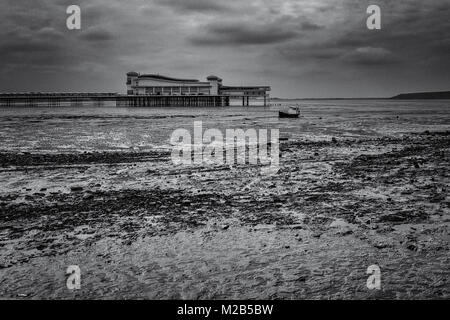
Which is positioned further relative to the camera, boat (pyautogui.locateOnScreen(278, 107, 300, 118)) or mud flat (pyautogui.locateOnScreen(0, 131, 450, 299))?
boat (pyautogui.locateOnScreen(278, 107, 300, 118))

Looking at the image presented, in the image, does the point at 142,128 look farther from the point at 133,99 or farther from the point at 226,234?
the point at 133,99

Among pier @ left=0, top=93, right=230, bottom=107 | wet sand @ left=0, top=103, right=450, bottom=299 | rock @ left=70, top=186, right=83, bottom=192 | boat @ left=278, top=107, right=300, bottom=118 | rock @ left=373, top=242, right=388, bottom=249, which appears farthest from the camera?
pier @ left=0, top=93, right=230, bottom=107

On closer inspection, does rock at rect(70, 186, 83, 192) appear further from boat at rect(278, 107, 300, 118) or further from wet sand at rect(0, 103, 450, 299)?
boat at rect(278, 107, 300, 118)

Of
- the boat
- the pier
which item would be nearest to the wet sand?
the boat

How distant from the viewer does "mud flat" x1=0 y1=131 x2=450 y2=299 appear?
11.7 feet

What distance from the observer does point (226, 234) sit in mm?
5000

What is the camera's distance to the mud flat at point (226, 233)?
141 inches

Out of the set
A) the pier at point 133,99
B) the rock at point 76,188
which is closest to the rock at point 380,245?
the rock at point 76,188

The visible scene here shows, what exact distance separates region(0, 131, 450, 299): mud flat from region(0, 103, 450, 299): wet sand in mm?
17

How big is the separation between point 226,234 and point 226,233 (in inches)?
1.6

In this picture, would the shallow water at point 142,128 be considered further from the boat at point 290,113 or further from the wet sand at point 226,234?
the wet sand at point 226,234

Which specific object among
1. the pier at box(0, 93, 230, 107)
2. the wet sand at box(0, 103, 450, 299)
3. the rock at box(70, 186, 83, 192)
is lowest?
the wet sand at box(0, 103, 450, 299)

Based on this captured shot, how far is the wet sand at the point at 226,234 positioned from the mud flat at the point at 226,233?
0.7 inches
